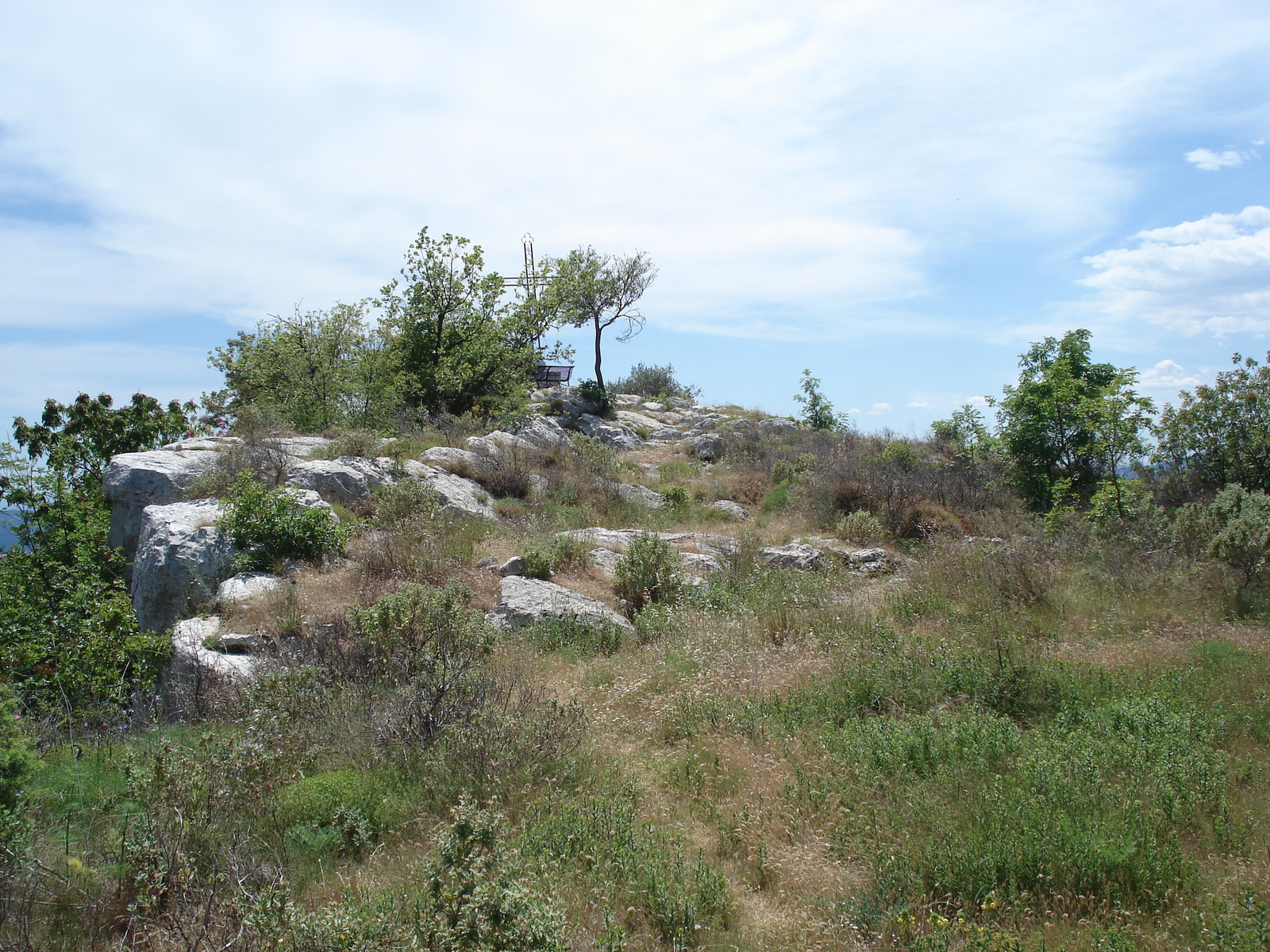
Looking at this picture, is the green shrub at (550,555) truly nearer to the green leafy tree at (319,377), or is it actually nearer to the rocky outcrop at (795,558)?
the rocky outcrop at (795,558)

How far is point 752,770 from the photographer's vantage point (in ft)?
14.6

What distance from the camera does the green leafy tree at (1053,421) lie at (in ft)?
49.5

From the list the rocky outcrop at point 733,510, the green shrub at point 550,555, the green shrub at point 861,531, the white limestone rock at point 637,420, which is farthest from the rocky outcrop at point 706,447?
the green shrub at point 550,555

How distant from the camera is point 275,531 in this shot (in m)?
8.74

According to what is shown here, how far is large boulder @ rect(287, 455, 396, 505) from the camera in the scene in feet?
35.6

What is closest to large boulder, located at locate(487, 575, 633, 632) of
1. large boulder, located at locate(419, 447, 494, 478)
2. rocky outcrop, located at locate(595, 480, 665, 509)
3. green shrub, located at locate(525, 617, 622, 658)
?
green shrub, located at locate(525, 617, 622, 658)

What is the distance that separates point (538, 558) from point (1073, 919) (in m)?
6.54

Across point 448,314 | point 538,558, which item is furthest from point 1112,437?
point 448,314

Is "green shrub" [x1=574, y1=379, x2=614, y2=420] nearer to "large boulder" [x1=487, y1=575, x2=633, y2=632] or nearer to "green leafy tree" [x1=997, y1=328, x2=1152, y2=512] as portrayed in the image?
"green leafy tree" [x1=997, y1=328, x2=1152, y2=512]

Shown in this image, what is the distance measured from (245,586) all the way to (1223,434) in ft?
49.2

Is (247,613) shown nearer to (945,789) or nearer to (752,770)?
(752,770)

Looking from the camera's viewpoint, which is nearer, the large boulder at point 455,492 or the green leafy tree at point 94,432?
the large boulder at point 455,492

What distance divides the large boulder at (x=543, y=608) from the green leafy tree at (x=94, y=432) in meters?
11.4

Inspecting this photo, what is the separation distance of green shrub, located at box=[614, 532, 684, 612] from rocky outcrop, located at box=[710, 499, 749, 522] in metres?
6.08
